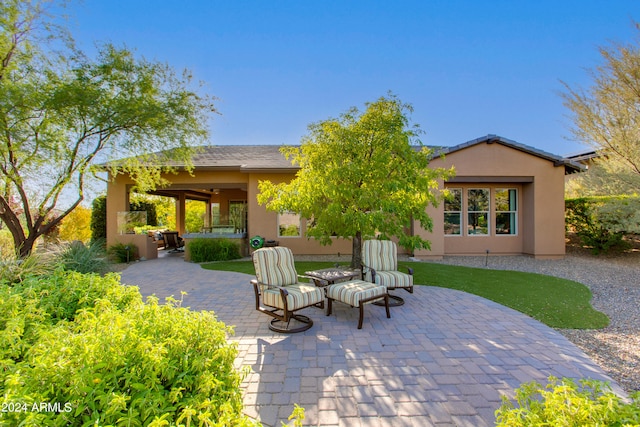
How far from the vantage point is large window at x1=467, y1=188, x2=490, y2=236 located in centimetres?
1322

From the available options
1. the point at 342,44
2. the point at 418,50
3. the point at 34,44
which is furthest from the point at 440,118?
the point at 34,44

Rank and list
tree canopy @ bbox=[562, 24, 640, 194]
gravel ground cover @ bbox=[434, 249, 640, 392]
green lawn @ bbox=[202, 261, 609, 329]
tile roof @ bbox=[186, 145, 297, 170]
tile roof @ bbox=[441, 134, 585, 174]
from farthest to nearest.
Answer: tile roof @ bbox=[186, 145, 297, 170] → tile roof @ bbox=[441, 134, 585, 174] → tree canopy @ bbox=[562, 24, 640, 194] → green lawn @ bbox=[202, 261, 609, 329] → gravel ground cover @ bbox=[434, 249, 640, 392]

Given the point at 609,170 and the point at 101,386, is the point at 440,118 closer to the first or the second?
the point at 609,170

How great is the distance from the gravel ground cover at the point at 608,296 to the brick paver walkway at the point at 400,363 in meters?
0.29

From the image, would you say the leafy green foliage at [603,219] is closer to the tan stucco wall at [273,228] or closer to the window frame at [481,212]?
the window frame at [481,212]

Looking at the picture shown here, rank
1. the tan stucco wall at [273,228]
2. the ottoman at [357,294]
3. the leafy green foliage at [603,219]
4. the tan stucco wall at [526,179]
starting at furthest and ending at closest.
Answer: the tan stucco wall at [273,228]
the tan stucco wall at [526,179]
the leafy green foliage at [603,219]
the ottoman at [357,294]

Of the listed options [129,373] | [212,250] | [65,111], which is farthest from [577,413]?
[212,250]

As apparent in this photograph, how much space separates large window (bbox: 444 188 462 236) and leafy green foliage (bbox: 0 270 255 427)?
1240cm

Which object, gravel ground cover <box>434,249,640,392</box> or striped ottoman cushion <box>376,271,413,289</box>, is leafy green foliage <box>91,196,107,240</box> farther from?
gravel ground cover <box>434,249,640,392</box>

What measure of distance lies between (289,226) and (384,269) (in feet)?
23.7

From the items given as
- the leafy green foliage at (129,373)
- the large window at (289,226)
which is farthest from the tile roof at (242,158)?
the leafy green foliage at (129,373)

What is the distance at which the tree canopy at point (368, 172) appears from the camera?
674 cm

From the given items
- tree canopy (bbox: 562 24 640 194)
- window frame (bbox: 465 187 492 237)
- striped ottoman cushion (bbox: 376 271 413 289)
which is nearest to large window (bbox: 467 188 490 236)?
window frame (bbox: 465 187 492 237)

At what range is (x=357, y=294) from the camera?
519 cm
